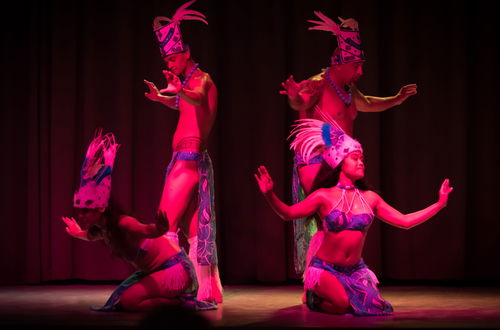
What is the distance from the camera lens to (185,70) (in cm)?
487

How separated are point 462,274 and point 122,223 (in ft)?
9.15

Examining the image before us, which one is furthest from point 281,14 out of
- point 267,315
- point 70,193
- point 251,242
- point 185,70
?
point 267,315

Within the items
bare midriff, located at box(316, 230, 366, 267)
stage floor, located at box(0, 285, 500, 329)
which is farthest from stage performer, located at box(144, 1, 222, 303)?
bare midriff, located at box(316, 230, 366, 267)

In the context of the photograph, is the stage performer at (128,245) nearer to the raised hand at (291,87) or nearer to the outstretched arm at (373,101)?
the raised hand at (291,87)

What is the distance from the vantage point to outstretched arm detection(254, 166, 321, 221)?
4.12 m

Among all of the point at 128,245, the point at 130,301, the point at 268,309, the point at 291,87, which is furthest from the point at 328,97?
the point at 130,301

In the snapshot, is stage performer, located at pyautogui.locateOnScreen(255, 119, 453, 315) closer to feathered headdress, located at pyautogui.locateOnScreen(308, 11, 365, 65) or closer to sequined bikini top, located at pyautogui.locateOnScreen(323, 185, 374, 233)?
sequined bikini top, located at pyautogui.locateOnScreen(323, 185, 374, 233)

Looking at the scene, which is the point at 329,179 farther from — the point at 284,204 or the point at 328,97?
the point at 328,97

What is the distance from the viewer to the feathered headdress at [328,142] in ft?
14.3

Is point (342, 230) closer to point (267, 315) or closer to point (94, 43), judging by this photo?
point (267, 315)

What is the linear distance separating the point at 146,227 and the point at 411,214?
4.82 feet

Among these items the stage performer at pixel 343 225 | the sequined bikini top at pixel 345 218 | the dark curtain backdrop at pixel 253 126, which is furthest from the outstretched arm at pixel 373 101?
the sequined bikini top at pixel 345 218

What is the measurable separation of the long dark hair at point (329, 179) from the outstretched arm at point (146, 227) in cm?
95

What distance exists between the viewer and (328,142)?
4.44m
